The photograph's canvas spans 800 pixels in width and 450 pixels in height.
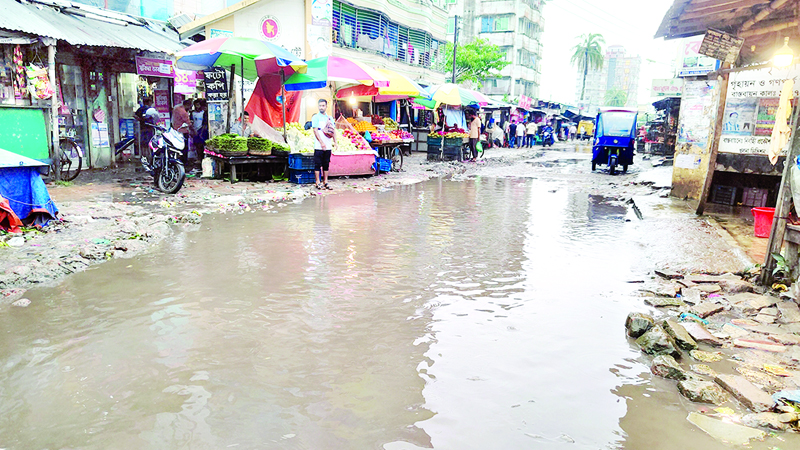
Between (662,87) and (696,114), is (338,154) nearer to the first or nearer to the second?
(696,114)

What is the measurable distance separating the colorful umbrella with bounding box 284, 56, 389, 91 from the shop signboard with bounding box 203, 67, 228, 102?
168cm

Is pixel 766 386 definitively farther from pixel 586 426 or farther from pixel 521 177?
pixel 521 177

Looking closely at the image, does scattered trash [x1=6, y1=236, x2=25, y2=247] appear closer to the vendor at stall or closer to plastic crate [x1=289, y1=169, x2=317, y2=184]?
plastic crate [x1=289, y1=169, x2=317, y2=184]

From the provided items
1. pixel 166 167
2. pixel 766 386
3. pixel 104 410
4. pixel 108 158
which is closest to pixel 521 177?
pixel 166 167

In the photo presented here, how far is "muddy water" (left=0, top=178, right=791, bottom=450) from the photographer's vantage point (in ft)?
9.95

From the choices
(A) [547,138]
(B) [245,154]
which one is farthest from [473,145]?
(A) [547,138]

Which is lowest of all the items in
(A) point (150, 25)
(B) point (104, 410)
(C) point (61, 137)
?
(B) point (104, 410)

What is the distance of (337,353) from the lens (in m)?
4.00

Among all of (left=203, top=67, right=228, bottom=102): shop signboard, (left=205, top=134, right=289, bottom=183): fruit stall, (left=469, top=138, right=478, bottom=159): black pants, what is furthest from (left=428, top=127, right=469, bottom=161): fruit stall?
Result: (left=203, top=67, right=228, bottom=102): shop signboard

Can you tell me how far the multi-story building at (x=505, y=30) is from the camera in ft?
197

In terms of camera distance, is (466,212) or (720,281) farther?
(466,212)

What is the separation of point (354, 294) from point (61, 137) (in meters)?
10.9

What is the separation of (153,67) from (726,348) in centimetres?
1481

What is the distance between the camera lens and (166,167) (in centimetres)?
1123
